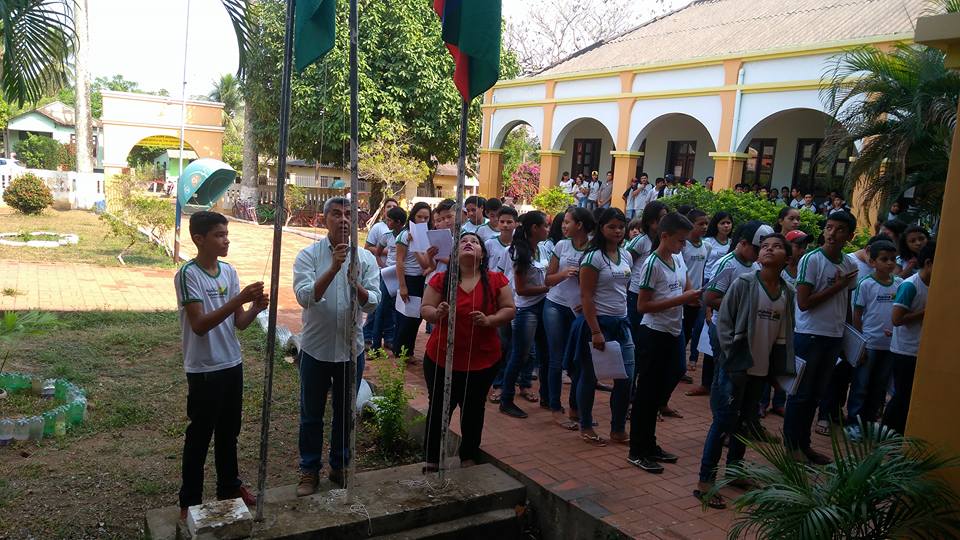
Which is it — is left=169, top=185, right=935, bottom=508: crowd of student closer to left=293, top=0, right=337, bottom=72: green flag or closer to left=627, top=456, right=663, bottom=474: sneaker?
left=627, top=456, right=663, bottom=474: sneaker

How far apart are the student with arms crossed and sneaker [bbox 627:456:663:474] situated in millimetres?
345

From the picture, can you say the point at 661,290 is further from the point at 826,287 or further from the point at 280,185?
the point at 280,185

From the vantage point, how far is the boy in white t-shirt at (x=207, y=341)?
3.60 metres

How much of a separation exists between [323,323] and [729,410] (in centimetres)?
237

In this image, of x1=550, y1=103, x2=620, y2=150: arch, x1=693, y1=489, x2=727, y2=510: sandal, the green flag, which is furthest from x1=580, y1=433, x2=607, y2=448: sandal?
x1=550, y1=103, x2=620, y2=150: arch

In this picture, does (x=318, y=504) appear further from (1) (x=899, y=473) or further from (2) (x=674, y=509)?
(1) (x=899, y=473)

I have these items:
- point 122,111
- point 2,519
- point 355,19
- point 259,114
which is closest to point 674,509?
point 355,19

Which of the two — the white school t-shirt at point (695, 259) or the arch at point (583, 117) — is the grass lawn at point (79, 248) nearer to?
the white school t-shirt at point (695, 259)

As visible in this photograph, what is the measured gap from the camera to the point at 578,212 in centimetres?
559

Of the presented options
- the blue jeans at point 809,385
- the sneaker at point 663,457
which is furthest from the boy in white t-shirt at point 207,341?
the blue jeans at point 809,385

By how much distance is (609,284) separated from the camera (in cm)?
505

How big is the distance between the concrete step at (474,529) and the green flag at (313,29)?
243cm

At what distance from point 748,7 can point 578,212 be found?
19.4 metres

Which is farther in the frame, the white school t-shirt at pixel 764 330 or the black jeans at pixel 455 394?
the black jeans at pixel 455 394
